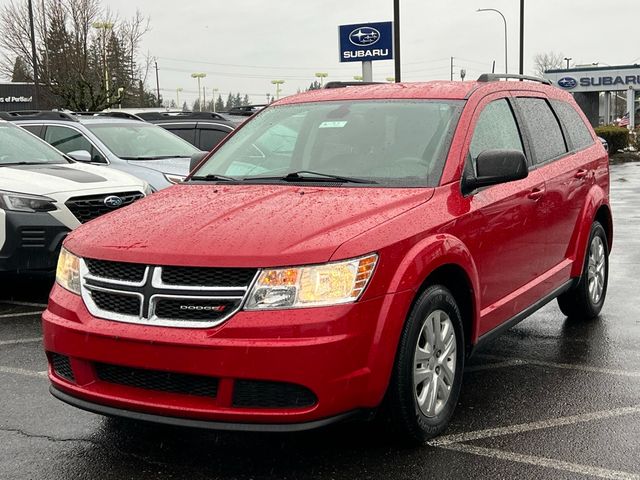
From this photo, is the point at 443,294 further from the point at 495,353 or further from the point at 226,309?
the point at 495,353

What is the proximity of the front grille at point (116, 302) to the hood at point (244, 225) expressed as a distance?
0.16 meters

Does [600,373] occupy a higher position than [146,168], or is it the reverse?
[146,168]

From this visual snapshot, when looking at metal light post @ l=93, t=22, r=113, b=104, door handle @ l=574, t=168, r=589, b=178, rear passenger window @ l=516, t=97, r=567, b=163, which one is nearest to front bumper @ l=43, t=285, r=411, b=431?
rear passenger window @ l=516, t=97, r=567, b=163

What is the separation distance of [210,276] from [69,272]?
884mm

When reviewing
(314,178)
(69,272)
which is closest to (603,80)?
(314,178)

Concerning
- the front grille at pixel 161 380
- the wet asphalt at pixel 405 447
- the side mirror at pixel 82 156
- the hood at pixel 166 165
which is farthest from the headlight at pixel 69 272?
the hood at pixel 166 165

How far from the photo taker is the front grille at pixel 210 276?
132 inches

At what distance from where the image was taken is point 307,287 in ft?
11.0

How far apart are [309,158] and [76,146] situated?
6.87 metres

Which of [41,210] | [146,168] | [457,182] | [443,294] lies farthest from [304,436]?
[146,168]

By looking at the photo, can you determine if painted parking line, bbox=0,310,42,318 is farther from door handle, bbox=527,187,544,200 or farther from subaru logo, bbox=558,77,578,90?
subaru logo, bbox=558,77,578,90

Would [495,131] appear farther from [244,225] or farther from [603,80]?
[603,80]

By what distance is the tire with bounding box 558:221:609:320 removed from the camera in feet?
20.1

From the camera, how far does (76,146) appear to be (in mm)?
10727
